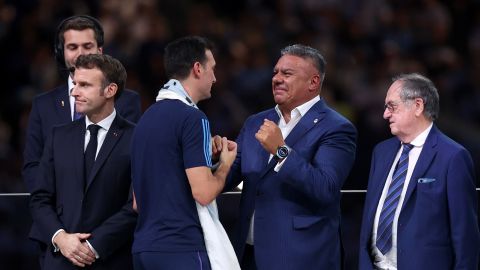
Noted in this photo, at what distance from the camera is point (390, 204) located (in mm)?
3600

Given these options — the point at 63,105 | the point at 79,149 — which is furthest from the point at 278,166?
the point at 63,105

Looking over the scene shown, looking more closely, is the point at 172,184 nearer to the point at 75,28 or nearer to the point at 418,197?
the point at 418,197

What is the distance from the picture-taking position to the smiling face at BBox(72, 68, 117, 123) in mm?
3715

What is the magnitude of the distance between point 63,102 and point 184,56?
0.75m

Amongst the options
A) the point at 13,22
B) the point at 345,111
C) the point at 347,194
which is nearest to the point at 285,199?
the point at 347,194

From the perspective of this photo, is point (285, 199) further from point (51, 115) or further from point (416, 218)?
point (51, 115)

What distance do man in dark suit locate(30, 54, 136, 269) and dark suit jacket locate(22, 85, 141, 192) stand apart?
217mm

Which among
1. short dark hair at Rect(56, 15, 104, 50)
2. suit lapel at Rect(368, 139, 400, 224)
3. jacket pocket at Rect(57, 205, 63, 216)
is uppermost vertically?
short dark hair at Rect(56, 15, 104, 50)

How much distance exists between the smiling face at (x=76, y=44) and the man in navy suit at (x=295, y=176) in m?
0.83

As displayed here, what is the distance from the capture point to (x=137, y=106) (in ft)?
13.7

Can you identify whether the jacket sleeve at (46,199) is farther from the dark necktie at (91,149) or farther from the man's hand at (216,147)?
the man's hand at (216,147)

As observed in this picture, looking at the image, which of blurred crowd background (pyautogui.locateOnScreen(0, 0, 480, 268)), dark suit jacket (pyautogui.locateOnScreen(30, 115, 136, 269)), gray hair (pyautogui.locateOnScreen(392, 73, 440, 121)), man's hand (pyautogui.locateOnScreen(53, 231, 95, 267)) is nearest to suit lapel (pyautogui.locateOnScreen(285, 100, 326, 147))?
gray hair (pyautogui.locateOnScreen(392, 73, 440, 121))

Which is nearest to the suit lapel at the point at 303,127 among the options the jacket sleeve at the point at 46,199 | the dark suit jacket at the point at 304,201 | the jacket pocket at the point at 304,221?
the dark suit jacket at the point at 304,201

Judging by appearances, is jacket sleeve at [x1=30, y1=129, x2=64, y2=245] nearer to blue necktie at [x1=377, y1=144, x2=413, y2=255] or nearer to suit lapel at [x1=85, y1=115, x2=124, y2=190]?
suit lapel at [x1=85, y1=115, x2=124, y2=190]
